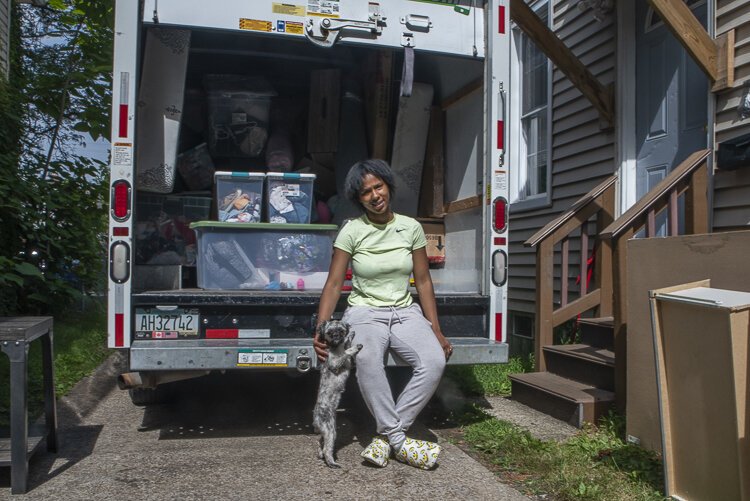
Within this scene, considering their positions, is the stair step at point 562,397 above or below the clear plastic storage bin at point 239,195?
below

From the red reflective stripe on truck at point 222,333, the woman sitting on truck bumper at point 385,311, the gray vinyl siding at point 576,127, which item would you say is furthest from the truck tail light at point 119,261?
the gray vinyl siding at point 576,127

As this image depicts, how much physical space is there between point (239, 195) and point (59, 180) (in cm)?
523

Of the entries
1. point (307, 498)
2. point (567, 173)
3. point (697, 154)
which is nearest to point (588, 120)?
point (567, 173)

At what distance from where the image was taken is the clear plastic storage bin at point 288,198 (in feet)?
17.4

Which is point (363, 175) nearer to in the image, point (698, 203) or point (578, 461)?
point (578, 461)

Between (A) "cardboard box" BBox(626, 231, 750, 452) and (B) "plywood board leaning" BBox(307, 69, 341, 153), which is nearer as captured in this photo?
(A) "cardboard box" BBox(626, 231, 750, 452)

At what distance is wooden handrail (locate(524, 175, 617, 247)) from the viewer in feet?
20.2

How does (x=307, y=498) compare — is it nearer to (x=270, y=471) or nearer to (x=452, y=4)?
(x=270, y=471)

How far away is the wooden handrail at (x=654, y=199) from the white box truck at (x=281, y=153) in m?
0.83

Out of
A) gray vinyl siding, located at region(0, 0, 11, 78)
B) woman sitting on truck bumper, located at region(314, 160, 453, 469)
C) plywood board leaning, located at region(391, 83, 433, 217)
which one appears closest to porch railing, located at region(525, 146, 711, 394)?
plywood board leaning, located at region(391, 83, 433, 217)

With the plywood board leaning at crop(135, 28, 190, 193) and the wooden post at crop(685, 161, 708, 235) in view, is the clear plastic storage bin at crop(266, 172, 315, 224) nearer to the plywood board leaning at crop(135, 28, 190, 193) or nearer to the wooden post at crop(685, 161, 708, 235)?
the plywood board leaning at crop(135, 28, 190, 193)

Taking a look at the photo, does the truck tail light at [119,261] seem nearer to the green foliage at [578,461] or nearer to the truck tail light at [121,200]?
the truck tail light at [121,200]

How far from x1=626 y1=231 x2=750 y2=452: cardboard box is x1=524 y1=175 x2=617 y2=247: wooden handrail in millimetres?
1777

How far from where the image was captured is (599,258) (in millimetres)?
6758
